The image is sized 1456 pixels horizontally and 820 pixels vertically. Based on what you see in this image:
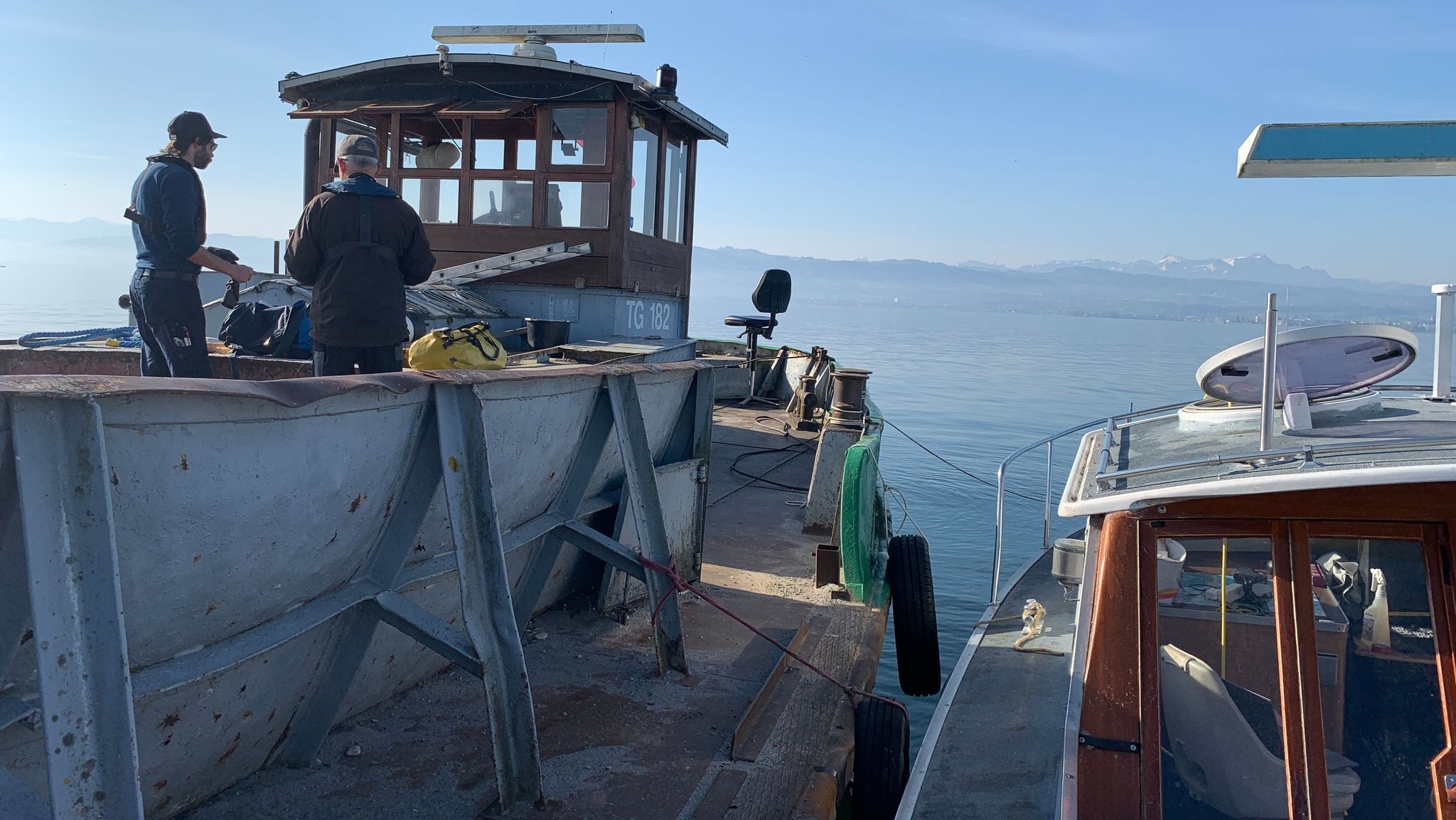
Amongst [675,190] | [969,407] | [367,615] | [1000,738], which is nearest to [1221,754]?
[1000,738]

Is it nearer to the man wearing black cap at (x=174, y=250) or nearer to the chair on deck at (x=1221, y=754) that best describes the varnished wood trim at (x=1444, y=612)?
the chair on deck at (x=1221, y=754)

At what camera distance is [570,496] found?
5363 millimetres

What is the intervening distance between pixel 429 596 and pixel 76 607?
7.37 ft

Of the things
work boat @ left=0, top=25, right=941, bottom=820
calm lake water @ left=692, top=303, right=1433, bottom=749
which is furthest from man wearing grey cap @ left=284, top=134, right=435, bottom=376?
calm lake water @ left=692, top=303, right=1433, bottom=749

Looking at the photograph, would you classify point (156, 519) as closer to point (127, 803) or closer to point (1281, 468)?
point (127, 803)

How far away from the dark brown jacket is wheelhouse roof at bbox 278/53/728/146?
5065mm

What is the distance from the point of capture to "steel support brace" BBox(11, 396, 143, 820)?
7.41 ft

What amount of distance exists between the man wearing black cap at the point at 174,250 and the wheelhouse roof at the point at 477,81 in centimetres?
490

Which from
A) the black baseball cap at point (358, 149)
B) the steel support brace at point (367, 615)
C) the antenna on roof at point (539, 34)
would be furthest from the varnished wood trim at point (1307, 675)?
the antenna on roof at point (539, 34)

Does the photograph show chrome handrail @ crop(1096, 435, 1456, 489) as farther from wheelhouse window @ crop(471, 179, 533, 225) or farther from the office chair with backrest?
the office chair with backrest

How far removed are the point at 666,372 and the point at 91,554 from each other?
394cm

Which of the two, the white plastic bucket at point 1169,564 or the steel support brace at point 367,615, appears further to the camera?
the steel support brace at point 367,615

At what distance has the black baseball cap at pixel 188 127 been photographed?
5.07 metres

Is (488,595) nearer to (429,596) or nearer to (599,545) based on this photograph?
(429,596)
